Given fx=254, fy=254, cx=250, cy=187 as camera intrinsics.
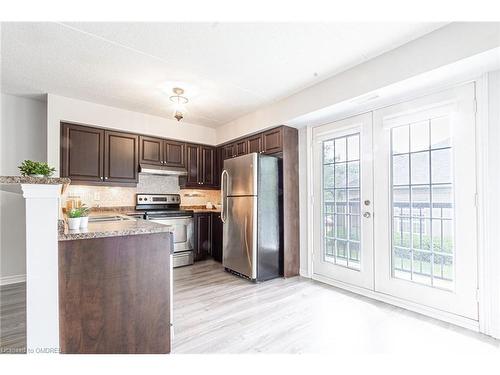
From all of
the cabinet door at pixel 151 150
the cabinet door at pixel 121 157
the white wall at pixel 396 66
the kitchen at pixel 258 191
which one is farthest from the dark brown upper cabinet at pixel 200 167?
the white wall at pixel 396 66

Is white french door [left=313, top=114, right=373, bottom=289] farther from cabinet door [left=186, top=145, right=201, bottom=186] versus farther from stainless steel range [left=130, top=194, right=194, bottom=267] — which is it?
cabinet door [left=186, top=145, right=201, bottom=186]

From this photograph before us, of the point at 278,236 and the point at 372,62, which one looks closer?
the point at 372,62

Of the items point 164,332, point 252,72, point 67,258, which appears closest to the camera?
point 67,258

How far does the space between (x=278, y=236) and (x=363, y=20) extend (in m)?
2.65

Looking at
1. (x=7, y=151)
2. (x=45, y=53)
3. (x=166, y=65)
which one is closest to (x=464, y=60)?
(x=166, y=65)

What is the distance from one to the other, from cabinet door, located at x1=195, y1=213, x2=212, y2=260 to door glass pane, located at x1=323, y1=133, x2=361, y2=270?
2.10 meters

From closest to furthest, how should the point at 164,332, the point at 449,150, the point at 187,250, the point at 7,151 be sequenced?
1. the point at 164,332
2. the point at 449,150
3. the point at 7,151
4. the point at 187,250

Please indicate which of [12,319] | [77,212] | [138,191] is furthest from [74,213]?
[138,191]

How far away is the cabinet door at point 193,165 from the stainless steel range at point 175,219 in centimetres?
53

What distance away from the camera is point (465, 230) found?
2.18m

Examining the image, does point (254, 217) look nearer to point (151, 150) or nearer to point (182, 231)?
point (182, 231)

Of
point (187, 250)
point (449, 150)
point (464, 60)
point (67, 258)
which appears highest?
point (464, 60)

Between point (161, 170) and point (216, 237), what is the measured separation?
59.2 inches

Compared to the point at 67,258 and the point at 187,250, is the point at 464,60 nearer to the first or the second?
the point at 67,258
